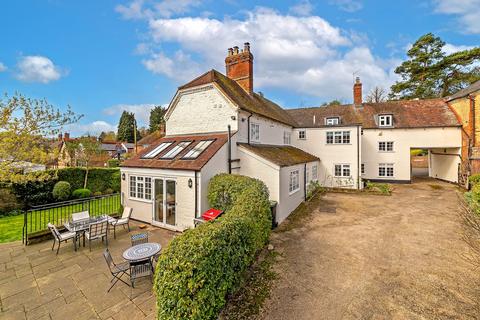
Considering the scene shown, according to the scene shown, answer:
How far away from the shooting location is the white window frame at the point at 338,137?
1918 centimetres

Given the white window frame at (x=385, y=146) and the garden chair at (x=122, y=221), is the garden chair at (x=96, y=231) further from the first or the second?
the white window frame at (x=385, y=146)

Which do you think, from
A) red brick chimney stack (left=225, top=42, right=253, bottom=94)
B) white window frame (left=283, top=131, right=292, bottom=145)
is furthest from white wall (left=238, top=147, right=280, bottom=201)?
white window frame (left=283, top=131, right=292, bottom=145)

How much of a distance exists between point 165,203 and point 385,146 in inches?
905

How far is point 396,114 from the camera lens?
21734mm

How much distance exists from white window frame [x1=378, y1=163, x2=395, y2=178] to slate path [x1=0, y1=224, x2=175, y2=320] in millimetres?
24333

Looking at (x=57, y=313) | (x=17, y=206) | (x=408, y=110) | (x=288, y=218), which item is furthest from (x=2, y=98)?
(x=408, y=110)

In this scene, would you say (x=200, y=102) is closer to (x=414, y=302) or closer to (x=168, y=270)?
(x=168, y=270)

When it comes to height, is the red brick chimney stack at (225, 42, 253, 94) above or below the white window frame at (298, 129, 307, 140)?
above

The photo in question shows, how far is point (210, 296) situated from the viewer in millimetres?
3893

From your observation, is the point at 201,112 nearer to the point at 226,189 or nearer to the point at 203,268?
the point at 226,189

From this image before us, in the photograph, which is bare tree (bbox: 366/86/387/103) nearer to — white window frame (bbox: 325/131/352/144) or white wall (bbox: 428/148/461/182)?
white wall (bbox: 428/148/461/182)

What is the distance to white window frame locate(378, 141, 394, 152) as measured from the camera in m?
21.2

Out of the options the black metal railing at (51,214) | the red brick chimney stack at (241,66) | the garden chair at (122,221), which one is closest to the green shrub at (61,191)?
the black metal railing at (51,214)

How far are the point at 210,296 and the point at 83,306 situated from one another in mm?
3612
